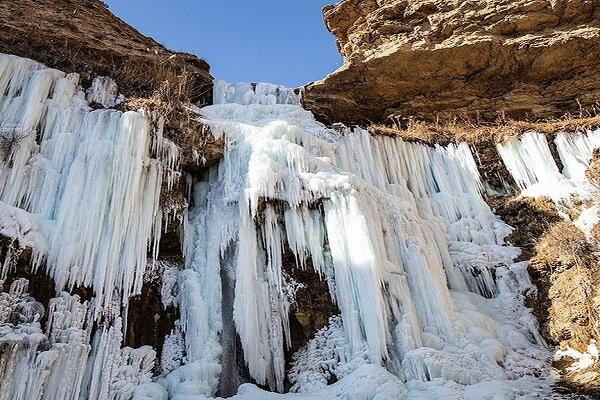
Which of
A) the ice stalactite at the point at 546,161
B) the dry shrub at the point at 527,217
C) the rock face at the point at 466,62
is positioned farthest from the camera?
the rock face at the point at 466,62

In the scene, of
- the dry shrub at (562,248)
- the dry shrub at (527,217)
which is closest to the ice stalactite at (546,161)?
the dry shrub at (527,217)

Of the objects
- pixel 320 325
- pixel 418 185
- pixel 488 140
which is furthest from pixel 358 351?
pixel 488 140

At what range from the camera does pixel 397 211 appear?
9.64 meters

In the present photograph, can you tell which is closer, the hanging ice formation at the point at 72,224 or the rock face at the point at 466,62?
the hanging ice formation at the point at 72,224

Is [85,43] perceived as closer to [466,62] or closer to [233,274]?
[233,274]

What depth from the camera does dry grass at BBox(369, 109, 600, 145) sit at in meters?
13.0

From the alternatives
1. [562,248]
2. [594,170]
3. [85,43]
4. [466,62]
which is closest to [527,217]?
[562,248]

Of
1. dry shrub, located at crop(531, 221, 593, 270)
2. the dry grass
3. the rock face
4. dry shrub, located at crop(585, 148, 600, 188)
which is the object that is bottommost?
dry shrub, located at crop(531, 221, 593, 270)

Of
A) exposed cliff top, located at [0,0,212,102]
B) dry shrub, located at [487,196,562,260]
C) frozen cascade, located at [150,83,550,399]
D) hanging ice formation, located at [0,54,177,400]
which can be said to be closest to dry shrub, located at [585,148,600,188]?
dry shrub, located at [487,196,562,260]

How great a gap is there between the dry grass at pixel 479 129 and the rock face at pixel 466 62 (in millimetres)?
464

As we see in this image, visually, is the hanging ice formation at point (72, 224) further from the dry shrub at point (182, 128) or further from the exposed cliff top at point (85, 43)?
the exposed cliff top at point (85, 43)

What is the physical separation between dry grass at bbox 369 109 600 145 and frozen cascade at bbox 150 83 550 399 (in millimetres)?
2733

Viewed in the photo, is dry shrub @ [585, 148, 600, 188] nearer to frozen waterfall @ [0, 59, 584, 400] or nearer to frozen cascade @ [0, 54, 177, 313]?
frozen waterfall @ [0, 59, 584, 400]

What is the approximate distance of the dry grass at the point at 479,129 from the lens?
13.0m
